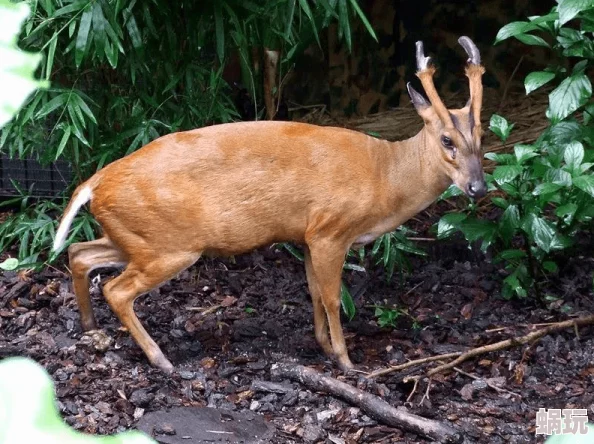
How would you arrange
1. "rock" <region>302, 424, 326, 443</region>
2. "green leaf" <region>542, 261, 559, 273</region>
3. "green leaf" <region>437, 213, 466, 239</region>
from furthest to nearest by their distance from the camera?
1. "green leaf" <region>542, 261, 559, 273</region>
2. "green leaf" <region>437, 213, 466, 239</region>
3. "rock" <region>302, 424, 326, 443</region>

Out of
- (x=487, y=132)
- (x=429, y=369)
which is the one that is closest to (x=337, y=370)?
(x=429, y=369)

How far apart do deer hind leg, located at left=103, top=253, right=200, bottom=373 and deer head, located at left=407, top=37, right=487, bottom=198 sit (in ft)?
4.19

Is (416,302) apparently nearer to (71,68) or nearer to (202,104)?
(202,104)

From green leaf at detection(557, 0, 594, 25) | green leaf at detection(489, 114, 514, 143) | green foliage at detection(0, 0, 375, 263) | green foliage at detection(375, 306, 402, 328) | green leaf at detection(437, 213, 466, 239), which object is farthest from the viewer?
green foliage at detection(375, 306, 402, 328)

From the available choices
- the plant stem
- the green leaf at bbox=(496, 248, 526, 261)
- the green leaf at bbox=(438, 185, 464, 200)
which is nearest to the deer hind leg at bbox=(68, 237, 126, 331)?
the green leaf at bbox=(438, 185, 464, 200)

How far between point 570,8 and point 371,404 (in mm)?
1943

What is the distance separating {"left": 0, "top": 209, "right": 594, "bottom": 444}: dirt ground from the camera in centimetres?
386

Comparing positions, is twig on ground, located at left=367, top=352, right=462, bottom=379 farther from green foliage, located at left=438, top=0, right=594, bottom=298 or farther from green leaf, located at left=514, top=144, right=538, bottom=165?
green leaf, located at left=514, top=144, right=538, bottom=165

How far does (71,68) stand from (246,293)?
1.67m

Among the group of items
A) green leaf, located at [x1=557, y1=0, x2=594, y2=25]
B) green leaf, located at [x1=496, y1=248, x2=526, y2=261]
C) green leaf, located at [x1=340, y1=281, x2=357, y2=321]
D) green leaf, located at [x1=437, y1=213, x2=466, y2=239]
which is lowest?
green leaf, located at [x1=340, y1=281, x2=357, y2=321]

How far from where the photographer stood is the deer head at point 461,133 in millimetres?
Result: 4031

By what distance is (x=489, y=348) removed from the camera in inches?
166

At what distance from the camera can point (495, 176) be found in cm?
429

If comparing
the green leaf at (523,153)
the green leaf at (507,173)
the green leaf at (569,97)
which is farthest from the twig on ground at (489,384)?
the green leaf at (569,97)
